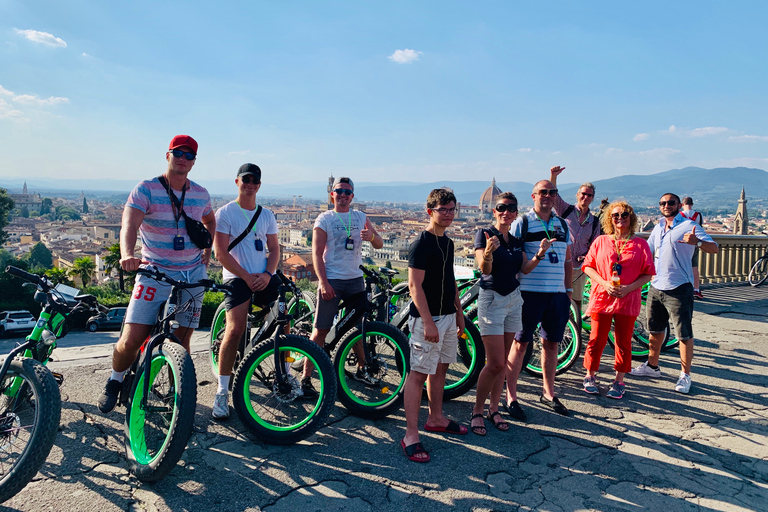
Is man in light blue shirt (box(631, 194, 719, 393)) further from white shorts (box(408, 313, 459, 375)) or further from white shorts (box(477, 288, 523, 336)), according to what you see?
white shorts (box(408, 313, 459, 375))

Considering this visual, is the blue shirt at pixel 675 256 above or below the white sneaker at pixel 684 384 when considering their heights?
above

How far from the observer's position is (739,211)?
162ft

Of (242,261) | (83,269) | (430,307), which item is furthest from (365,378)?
(83,269)

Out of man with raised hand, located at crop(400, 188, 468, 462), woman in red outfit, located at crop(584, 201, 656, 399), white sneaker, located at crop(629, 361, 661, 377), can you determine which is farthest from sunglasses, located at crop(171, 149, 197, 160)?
white sneaker, located at crop(629, 361, 661, 377)

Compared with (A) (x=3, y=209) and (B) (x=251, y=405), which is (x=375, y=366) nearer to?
(B) (x=251, y=405)

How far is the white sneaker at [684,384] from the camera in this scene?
4219 millimetres

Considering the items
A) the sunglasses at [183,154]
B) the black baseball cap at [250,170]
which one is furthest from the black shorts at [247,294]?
the sunglasses at [183,154]

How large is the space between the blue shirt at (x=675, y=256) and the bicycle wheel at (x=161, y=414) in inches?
160

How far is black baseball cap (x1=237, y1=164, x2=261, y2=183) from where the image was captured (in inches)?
140

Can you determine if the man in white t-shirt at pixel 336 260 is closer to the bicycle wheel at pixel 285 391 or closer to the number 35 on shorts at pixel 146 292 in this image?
the bicycle wheel at pixel 285 391

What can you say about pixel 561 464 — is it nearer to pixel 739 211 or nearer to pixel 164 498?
pixel 164 498

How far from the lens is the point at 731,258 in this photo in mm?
10258

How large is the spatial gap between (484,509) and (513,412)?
124 centimetres

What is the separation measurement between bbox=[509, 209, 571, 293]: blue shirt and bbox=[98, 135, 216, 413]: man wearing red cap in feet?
7.40
